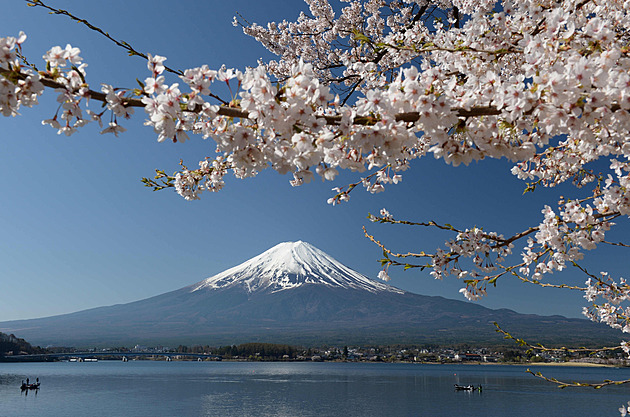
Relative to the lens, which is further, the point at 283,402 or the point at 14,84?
the point at 283,402

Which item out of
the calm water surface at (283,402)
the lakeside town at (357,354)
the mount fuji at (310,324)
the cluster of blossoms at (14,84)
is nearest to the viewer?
the cluster of blossoms at (14,84)

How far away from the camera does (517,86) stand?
1.48 m

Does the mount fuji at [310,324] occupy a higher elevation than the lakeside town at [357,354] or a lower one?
higher

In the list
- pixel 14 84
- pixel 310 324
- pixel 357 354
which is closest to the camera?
pixel 14 84

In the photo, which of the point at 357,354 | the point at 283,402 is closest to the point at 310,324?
the point at 357,354

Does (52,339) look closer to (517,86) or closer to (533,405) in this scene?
(533,405)

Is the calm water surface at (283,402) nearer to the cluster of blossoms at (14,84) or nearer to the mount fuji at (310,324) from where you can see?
the cluster of blossoms at (14,84)

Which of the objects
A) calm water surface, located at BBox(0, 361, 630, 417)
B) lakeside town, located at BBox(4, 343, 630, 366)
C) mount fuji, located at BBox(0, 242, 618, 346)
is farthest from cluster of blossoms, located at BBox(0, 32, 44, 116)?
mount fuji, located at BBox(0, 242, 618, 346)

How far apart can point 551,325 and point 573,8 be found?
20060 centimetres

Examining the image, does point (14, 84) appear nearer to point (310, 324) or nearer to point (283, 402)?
point (283, 402)

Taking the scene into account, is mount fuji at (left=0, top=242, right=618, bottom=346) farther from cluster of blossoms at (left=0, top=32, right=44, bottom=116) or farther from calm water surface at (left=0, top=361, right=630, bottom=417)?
cluster of blossoms at (left=0, top=32, right=44, bottom=116)

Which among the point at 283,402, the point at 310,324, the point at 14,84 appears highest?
the point at 14,84

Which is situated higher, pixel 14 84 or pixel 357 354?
pixel 14 84

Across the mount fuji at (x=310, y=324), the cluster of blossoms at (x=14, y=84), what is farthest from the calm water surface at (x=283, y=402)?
the mount fuji at (x=310, y=324)
